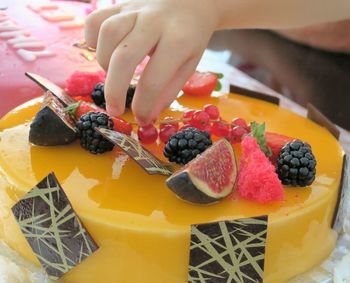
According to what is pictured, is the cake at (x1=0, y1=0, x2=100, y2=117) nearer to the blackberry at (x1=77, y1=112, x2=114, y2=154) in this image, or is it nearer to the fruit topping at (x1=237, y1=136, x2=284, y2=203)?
the blackberry at (x1=77, y1=112, x2=114, y2=154)

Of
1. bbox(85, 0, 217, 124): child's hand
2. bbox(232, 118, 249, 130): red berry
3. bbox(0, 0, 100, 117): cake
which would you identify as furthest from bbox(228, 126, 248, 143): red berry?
bbox(0, 0, 100, 117): cake

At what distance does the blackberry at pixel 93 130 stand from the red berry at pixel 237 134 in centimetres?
32

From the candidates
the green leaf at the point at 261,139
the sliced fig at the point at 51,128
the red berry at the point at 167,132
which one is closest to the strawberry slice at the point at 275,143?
the green leaf at the point at 261,139

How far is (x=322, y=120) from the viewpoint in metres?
1.76

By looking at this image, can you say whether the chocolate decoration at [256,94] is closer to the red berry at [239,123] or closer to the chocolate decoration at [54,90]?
the red berry at [239,123]

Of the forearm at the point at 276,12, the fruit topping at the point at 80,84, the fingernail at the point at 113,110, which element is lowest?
the fruit topping at the point at 80,84

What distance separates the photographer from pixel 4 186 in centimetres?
140

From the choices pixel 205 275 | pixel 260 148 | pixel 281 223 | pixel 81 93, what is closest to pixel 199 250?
pixel 205 275

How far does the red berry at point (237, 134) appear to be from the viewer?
5.12ft

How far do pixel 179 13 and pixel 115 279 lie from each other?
0.59 metres

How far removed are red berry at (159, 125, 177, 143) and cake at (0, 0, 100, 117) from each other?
0.57 metres

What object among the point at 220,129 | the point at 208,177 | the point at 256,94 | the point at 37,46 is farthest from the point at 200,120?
the point at 37,46

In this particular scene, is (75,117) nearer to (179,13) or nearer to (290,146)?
(179,13)

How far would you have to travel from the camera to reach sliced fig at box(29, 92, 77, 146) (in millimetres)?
1438
